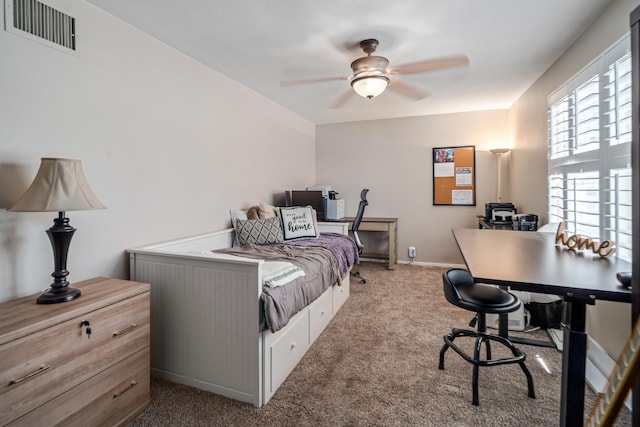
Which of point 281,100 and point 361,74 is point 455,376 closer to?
point 361,74

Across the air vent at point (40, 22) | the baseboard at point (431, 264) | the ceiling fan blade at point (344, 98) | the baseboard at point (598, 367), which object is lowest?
the baseboard at point (598, 367)

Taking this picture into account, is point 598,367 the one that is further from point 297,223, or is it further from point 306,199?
point 306,199

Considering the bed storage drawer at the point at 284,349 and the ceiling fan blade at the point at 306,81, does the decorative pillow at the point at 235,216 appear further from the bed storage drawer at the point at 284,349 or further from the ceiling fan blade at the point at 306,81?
the ceiling fan blade at the point at 306,81

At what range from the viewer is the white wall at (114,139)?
5.34 ft

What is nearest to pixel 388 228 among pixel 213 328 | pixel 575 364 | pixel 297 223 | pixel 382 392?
pixel 297 223

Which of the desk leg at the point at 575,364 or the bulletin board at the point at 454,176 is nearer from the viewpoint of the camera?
the desk leg at the point at 575,364

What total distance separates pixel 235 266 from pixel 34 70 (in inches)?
59.8

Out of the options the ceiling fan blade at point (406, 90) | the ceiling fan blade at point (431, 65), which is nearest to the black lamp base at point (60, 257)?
the ceiling fan blade at point (431, 65)

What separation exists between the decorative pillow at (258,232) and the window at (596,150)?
2.61m

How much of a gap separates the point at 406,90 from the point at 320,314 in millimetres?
2747

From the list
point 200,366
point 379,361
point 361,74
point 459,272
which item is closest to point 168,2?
point 361,74

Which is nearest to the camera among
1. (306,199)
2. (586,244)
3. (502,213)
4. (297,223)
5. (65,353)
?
(65,353)

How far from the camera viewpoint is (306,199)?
4.53m

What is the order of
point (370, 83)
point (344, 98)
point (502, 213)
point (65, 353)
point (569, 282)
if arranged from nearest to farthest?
1. point (569, 282)
2. point (65, 353)
3. point (370, 83)
4. point (502, 213)
5. point (344, 98)
